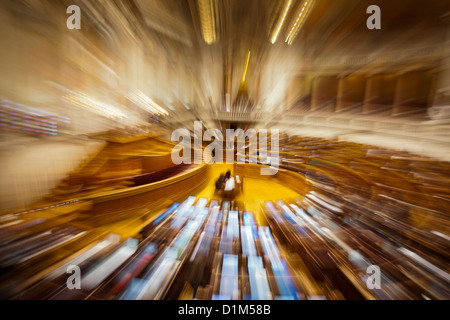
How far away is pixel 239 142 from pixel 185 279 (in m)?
4.51

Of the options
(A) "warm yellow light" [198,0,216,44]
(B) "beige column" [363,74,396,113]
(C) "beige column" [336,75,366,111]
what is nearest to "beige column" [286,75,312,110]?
(C) "beige column" [336,75,366,111]

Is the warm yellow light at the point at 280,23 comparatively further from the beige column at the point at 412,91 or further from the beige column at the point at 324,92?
the beige column at the point at 412,91

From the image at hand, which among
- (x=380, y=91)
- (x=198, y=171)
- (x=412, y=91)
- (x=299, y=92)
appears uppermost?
(x=299, y=92)

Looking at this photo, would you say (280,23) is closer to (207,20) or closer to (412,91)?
(207,20)

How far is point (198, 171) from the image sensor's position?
8.06 ft

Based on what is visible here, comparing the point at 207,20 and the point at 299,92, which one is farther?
Result: the point at 299,92

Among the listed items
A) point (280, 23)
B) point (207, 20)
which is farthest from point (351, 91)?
point (207, 20)

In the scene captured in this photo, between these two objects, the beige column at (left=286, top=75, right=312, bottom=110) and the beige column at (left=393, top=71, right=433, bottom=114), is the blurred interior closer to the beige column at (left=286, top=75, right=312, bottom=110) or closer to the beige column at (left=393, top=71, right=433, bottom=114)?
the beige column at (left=393, top=71, right=433, bottom=114)

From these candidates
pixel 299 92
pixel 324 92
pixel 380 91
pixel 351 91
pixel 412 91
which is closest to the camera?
pixel 412 91

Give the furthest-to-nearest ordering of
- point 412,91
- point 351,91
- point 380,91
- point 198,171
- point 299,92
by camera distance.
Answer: point 299,92
point 198,171
point 351,91
point 380,91
point 412,91

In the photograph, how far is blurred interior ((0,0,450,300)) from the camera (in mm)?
745

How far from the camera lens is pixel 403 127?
1808 mm

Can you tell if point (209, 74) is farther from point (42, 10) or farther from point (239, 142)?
point (239, 142)
